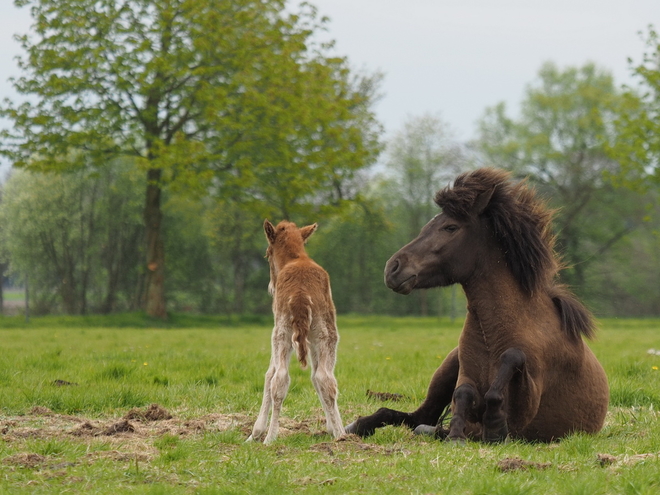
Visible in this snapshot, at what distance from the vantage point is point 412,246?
20.0 ft

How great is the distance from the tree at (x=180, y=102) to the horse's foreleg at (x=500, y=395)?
20235mm

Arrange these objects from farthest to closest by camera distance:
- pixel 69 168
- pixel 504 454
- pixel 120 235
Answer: pixel 120 235
pixel 69 168
pixel 504 454

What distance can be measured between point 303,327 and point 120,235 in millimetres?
31708

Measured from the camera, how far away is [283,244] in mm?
6797

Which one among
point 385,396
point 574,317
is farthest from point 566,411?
point 385,396

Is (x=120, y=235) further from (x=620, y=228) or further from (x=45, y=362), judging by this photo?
(x=620, y=228)

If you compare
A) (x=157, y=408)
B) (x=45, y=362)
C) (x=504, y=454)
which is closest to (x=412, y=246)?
(x=504, y=454)

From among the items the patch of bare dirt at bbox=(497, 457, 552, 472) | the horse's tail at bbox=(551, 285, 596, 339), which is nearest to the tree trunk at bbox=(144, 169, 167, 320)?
the horse's tail at bbox=(551, 285, 596, 339)

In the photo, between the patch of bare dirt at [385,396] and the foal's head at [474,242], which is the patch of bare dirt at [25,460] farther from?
the patch of bare dirt at [385,396]

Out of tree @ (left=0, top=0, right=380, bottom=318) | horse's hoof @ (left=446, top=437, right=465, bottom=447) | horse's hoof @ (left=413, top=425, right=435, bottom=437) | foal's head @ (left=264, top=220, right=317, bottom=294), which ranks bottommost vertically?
horse's hoof @ (left=413, top=425, right=435, bottom=437)

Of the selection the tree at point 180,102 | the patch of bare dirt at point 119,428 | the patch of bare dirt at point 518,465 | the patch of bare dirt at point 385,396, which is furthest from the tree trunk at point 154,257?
the patch of bare dirt at point 518,465

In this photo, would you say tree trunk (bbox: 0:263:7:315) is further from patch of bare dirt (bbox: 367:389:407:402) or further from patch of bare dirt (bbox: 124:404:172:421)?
patch of bare dirt (bbox: 124:404:172:421)

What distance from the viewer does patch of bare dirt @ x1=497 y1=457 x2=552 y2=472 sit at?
4.66 meters

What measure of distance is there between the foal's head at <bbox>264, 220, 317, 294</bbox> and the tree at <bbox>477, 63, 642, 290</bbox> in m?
37.1
